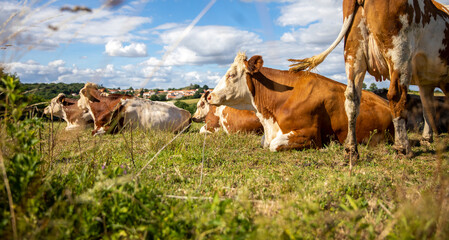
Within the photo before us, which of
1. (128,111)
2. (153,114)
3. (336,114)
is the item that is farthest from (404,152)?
(128,111)

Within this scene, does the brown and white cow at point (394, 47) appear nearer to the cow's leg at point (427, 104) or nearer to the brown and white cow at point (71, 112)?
the cow's leg at point (427, 104)

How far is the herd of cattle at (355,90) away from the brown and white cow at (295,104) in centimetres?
2

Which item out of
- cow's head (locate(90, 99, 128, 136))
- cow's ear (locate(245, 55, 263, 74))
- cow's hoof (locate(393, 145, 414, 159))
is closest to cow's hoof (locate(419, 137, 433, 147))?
cow's hoof (locate(393, 145, 414, 159))

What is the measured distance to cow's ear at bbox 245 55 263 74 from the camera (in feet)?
21.6

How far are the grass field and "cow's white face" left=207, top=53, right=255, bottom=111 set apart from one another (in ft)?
8.02

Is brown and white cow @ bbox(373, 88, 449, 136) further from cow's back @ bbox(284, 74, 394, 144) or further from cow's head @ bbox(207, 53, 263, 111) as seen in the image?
cow's head @ bbox(207, 53, 263, 111)

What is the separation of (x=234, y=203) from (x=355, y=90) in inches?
Result: 123

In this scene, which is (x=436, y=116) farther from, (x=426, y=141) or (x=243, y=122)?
(x=243, y=122)

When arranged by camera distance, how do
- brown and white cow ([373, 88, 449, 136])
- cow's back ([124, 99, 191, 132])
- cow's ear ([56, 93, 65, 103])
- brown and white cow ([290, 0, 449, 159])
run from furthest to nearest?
1. cow's ear ([56, 93, 65, 103])
2. cow's back ([124, 99, 191, 132])
3. brown and white cow ([373, 88, 449, 136])
4. brown and white cow ([290, 0, 449, 159])

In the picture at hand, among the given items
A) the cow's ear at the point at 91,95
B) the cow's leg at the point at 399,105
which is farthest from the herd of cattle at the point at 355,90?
the cow's ear at the point at 91,95

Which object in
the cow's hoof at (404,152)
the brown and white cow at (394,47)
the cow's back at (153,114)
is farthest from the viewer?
the cow's back at (153,114)

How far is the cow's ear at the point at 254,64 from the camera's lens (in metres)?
6.58

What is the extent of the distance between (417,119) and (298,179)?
253 inches

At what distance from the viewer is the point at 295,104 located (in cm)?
623
